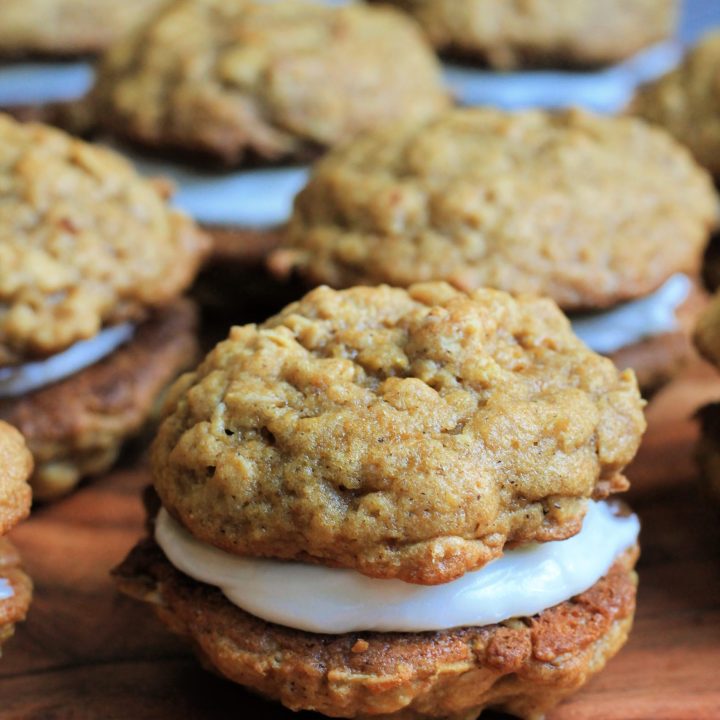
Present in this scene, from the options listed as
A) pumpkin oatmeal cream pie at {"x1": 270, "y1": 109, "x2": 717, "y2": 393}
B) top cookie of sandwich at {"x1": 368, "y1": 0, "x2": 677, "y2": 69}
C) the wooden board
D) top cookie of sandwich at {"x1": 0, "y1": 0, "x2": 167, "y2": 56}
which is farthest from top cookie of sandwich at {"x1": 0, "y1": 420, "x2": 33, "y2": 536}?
top cookie of sandwich at {"x1": 368, "y1": 0, "x2": 677, "y2": 69}

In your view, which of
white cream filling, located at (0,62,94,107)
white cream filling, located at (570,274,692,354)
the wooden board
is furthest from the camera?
white cream filling, located at (0,62,94,107)

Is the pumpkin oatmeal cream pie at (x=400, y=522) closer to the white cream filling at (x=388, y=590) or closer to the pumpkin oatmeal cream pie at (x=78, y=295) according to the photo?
the white cream filling at (x=388, y=590)

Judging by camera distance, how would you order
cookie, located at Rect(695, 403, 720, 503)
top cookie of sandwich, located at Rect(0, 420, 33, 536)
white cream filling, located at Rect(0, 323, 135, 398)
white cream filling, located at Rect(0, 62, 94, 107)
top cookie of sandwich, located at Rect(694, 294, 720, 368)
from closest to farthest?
top cookie of sandwich, located at Rect(0, 420, 33, 536) < top cookie of sandwich, located at Rect(694, 294, 720, 368) < cookie, located at Rect(695, 403, 720, 503) < white cream filling, located at Rect(0, 323, 135, 398) < white cream filling, located at Rect(0, 62, 94, 107)

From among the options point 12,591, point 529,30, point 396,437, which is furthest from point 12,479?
point 529,30

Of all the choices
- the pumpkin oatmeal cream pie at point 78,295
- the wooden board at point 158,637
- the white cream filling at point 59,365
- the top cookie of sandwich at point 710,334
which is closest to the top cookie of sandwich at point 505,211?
the top cookie of sandwich at point 710,334

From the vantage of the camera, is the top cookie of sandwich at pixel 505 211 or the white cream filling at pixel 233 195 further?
the white cream filling at pixel 233 195

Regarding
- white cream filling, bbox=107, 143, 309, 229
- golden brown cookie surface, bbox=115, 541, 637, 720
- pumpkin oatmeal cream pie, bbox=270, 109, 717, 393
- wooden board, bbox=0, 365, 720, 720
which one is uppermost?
pumpkin oatmeal cream pie, bbox=270, 109, 717, 393

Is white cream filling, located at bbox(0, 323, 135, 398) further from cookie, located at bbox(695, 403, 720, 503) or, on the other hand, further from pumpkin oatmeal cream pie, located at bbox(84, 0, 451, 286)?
cookie, located at bbox(695, 403, 720, 503)
